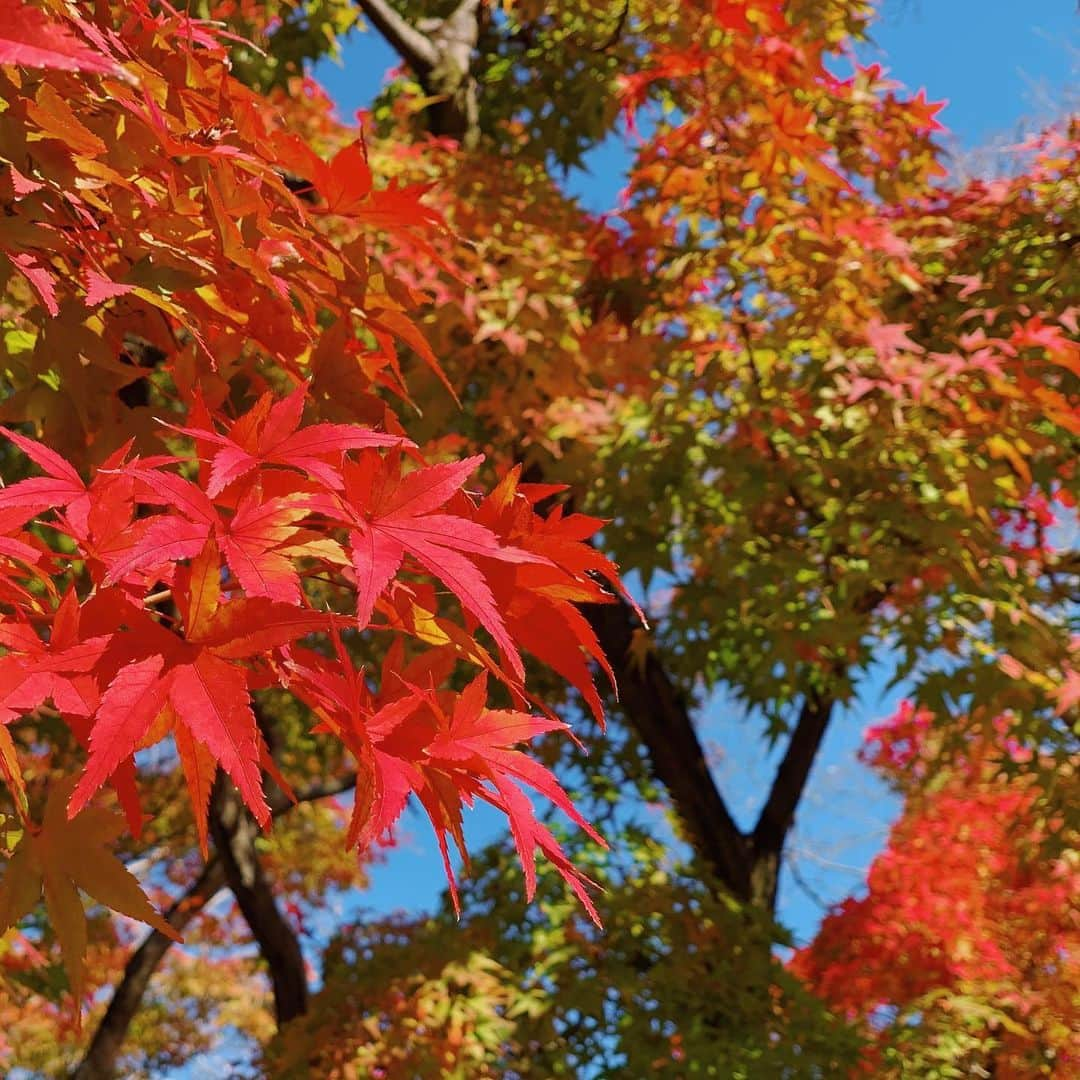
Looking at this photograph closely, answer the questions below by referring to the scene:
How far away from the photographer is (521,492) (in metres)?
1.20

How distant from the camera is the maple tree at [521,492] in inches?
37.4

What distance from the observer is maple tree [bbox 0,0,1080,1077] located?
951mm

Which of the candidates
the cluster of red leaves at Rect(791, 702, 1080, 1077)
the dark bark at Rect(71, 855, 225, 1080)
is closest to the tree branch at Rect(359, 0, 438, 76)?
the cluster of red leaves at Rect(791, 702, 1080, 1077)

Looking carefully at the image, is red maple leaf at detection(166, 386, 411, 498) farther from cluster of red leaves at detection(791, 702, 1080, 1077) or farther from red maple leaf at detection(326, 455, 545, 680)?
cluster of red leaves at detection(791, 702, 1080, 1077)

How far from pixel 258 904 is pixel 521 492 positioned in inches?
186

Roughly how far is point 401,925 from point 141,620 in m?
3.93

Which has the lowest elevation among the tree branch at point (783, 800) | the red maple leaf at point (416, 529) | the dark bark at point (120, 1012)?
the red maple leaf at point (416, 529)

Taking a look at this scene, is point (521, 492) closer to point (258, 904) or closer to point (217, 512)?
point (217, 512)

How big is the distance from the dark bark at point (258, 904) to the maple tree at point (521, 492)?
0.08 ft

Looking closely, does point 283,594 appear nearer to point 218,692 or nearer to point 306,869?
point 218,692

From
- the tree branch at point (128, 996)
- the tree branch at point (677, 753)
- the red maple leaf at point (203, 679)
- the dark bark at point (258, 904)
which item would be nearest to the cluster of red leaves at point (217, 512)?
the red maple leaf at point (203, 679)

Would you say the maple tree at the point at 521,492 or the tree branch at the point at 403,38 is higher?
the tree branch at the point at 403,38

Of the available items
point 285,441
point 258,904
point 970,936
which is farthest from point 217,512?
point 970,936

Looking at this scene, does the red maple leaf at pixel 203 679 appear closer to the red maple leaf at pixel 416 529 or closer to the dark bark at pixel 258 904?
the red maple leaf at pixel 416 529
